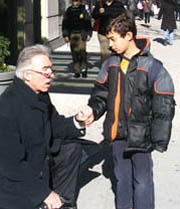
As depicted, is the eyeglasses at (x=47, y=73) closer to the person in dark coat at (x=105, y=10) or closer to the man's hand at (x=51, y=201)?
the man's hand at (x=51, y=201)

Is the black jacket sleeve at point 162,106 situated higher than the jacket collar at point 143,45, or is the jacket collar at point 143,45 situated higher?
the jacket collar at point 143,45

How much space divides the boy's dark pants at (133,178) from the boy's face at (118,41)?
2.41 ft

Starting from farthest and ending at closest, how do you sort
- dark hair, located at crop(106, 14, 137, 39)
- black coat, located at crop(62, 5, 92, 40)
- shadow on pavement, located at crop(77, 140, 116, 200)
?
black coat, located at crop(62, 5, 92, 40), shadow on pavement, located at crop(77, 140, 116, 200), dark hair, located at crop(106, 14, 137, 39)

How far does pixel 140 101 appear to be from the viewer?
376 cm

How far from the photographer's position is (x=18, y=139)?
3102mm

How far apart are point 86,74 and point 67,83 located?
739 millimetres

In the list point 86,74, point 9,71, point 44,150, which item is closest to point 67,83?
point 86,74

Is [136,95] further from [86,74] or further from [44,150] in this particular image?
[86,74]

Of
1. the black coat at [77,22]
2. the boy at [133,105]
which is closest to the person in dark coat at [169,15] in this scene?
the black coat at [77,22]

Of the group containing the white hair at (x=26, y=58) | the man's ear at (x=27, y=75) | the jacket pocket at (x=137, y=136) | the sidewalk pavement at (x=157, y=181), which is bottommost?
the sidewalk pavement at (x=157, y=181)

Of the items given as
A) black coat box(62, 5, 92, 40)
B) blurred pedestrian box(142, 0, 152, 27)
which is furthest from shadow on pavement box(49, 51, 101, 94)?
blurred pedestrian box(142, 0, 152, 27)

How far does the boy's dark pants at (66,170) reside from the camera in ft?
13.3

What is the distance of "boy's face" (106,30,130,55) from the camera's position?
3.68 meters

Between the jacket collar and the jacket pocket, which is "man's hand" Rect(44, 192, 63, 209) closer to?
the jacket pocket
